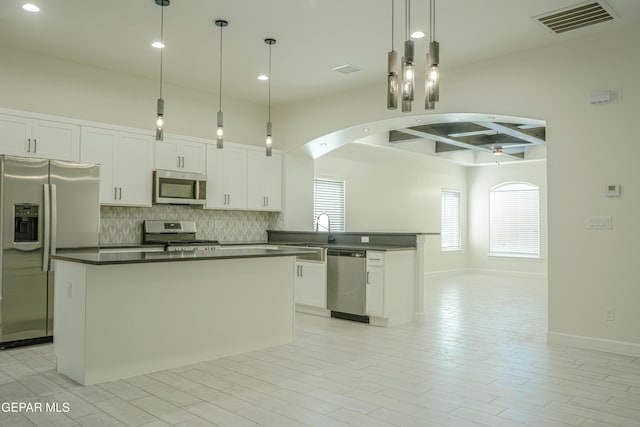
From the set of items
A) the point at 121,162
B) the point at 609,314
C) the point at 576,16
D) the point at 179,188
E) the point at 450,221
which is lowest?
the point at 609,314

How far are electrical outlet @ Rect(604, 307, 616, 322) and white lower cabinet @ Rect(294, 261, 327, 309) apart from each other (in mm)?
3095

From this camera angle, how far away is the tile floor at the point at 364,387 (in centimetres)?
304

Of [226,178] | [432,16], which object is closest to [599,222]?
[432,16]

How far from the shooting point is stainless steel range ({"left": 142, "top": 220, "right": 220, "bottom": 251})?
6480mm

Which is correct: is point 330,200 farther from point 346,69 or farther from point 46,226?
point 46,226

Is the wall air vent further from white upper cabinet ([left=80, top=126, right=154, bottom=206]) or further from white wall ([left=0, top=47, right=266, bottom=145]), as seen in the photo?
white upper cabinet ([left=80, top=126, right=154, bottom=206])

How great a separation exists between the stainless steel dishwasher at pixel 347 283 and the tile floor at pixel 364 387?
0.66 meters

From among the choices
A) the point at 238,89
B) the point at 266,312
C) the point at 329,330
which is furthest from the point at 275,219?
the point at 266,312

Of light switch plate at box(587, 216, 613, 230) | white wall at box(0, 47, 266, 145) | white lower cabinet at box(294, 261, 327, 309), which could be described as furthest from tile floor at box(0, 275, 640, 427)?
white wall at box(0, 47, 266, 145)

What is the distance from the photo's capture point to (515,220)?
39.5ft

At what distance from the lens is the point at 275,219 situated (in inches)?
316

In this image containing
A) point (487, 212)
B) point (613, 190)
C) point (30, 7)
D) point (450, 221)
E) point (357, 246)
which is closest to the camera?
point (30, 7)

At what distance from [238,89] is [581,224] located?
4.72 m

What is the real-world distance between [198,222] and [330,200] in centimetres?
293
